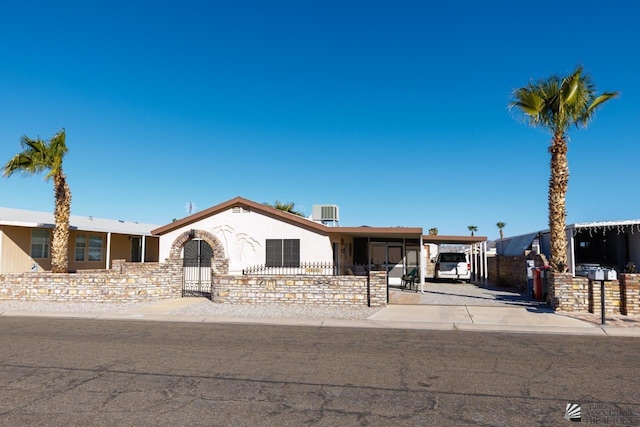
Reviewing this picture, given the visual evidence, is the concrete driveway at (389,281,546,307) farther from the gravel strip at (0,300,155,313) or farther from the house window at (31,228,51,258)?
the house window at (31,228,51,258)

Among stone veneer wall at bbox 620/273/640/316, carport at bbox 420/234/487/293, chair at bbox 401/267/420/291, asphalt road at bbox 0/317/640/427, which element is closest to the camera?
asphalt road at bbox 0/317/640/427

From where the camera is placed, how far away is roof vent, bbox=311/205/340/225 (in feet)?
73.9

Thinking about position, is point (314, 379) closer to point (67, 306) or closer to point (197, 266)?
point (67, 306)

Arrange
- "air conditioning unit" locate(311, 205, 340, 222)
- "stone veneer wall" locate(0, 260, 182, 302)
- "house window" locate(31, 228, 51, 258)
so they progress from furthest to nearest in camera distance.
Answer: "air conditioning unit" locate(311, 205, 340, 222) → "house window" locate(31, 228, 51, 258) → "stone veneer wall" locate(0, 260, 182, 302)

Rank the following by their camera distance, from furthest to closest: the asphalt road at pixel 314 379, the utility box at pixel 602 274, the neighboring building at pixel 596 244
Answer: the neighboring building at pixel 596 244, the utility box at pixel 602 274, the asphalt road at pixel 314 379

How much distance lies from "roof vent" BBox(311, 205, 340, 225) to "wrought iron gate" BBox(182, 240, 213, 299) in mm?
5732

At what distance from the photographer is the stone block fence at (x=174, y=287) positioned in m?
14.7

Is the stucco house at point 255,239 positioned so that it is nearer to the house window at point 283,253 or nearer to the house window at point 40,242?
the house window at point 283,253

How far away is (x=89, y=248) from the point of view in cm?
2500

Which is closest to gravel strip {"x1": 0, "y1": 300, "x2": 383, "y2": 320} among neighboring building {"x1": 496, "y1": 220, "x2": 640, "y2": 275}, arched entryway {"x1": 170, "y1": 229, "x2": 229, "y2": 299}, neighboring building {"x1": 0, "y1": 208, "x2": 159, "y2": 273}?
arched entryway {"x1": 170, "y1": 229, "x2": 229, "y2": 299}

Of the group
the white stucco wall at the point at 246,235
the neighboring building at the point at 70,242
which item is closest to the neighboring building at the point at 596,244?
the white stucco wall at the point at 246,235

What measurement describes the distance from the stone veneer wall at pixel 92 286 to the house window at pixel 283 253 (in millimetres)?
3826

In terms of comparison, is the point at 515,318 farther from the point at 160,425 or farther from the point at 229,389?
the point at 160,425

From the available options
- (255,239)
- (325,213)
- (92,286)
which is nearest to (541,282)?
(325,213)
